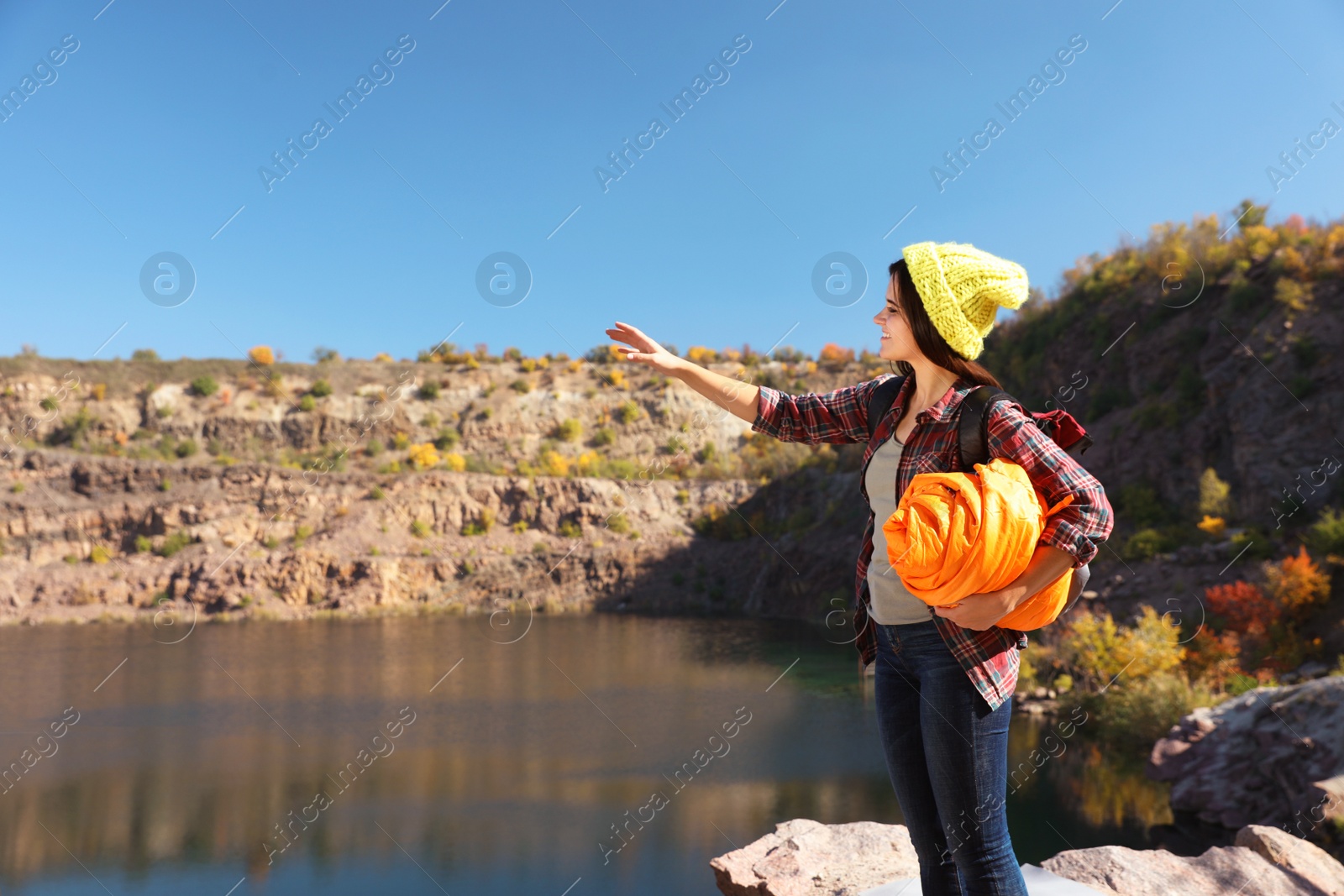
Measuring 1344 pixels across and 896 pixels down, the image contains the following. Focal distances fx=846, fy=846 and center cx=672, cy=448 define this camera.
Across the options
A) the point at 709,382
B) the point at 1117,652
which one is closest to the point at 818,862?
the point at 709,382

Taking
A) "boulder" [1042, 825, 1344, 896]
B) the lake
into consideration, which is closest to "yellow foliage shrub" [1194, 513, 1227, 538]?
the lake

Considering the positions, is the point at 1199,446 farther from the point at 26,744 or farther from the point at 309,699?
the point at 26,744

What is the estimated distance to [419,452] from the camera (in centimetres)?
3469

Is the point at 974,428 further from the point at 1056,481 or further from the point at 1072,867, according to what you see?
the point at 1072,867

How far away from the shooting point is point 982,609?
163cm

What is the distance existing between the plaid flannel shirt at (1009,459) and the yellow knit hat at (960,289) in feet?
0.40

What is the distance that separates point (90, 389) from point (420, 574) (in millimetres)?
19617

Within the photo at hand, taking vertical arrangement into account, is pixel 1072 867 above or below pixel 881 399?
below

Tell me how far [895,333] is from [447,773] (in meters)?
9.15

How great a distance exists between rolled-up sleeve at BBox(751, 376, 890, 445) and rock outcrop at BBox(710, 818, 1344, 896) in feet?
7.00

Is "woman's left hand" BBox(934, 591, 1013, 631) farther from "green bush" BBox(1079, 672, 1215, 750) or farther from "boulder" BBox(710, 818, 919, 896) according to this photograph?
"green bush" BBox(1079, 672, 1215, 750)

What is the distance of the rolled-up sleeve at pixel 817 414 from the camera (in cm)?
222

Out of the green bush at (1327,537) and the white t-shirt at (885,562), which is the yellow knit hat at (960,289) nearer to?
the white t-shirt at (885,562)

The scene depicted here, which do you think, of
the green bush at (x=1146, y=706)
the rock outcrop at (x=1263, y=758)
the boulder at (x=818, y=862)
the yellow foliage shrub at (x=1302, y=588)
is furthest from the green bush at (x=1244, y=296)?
the boulder at (x=818, y=862)
